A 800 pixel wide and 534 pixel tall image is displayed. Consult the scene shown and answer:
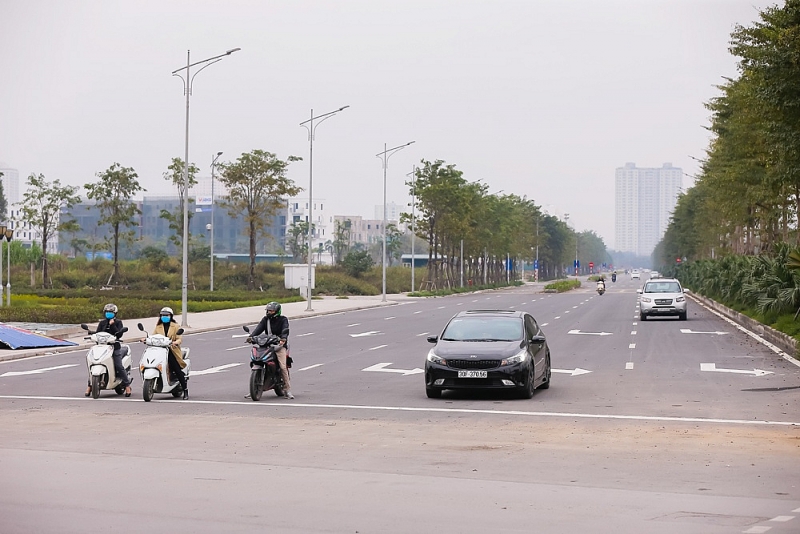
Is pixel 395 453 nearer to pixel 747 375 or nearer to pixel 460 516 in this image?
pixel 460 516

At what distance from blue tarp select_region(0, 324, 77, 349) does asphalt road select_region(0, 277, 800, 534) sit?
20.3ft

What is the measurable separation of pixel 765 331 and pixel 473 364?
19577mm

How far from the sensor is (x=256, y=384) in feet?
63.2

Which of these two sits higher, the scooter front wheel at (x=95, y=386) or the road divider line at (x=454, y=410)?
the scooter front wheel at (x=95, y=386)

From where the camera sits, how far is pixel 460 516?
30.3 feet

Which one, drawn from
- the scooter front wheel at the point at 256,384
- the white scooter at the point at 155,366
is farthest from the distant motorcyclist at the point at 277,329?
the white scooter at the point at 155,366

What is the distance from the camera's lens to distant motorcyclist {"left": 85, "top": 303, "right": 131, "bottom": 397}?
65.4 ft

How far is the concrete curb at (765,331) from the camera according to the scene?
29.5m

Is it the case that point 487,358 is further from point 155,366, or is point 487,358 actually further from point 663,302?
point 663,302

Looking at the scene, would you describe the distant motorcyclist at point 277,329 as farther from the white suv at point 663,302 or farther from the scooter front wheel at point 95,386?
the white suv at point 663,302

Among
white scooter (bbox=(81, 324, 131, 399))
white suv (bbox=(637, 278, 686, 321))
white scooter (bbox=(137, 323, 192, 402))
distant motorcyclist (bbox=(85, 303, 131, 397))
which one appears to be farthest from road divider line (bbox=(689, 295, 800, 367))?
white scooter (bbox=(81, 324, 131, 399))

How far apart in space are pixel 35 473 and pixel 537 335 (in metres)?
11.3

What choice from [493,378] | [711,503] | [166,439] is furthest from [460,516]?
[493,378]

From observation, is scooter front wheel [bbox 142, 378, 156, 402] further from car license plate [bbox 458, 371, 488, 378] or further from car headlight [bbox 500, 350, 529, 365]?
car headlight [bbox 500, 350, 529, 365]
